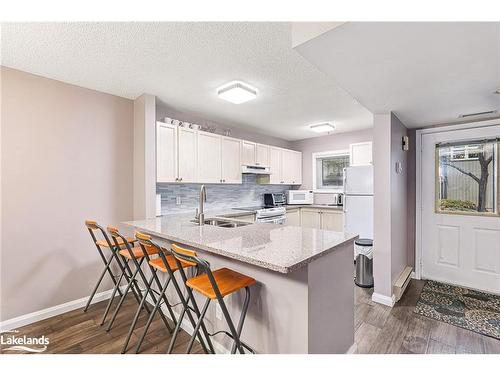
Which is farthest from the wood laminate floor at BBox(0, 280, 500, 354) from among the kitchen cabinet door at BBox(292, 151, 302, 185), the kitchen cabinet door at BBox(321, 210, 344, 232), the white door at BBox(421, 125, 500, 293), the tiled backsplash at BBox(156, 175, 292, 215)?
the kitchen cabinet door at BBox(292, 151, 302, 185)

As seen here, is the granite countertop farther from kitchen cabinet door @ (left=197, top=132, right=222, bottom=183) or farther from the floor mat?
the floor mat

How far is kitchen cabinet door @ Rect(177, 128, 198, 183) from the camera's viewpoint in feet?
10.6

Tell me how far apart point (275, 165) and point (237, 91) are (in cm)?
252

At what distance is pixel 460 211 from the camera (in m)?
3.08

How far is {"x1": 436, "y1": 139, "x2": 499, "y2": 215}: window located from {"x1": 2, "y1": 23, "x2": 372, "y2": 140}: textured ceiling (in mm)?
1445

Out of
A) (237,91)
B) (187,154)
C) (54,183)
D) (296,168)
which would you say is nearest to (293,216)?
(296,168)

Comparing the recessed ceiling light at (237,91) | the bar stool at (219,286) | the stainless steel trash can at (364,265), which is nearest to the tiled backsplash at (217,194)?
the recessed ceiling light at (237,91)

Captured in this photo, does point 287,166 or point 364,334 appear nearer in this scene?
point 364,334

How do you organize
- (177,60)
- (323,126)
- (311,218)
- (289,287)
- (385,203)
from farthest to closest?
1. (311,218)
2. (323,126)
3. (385,203)
4. (177,60)
5. (289,287)

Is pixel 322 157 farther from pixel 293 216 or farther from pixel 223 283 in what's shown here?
pixel 223 283

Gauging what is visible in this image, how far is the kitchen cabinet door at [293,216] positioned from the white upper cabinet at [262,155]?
1050 mm

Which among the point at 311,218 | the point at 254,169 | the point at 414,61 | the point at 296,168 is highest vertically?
the point at 414,61
